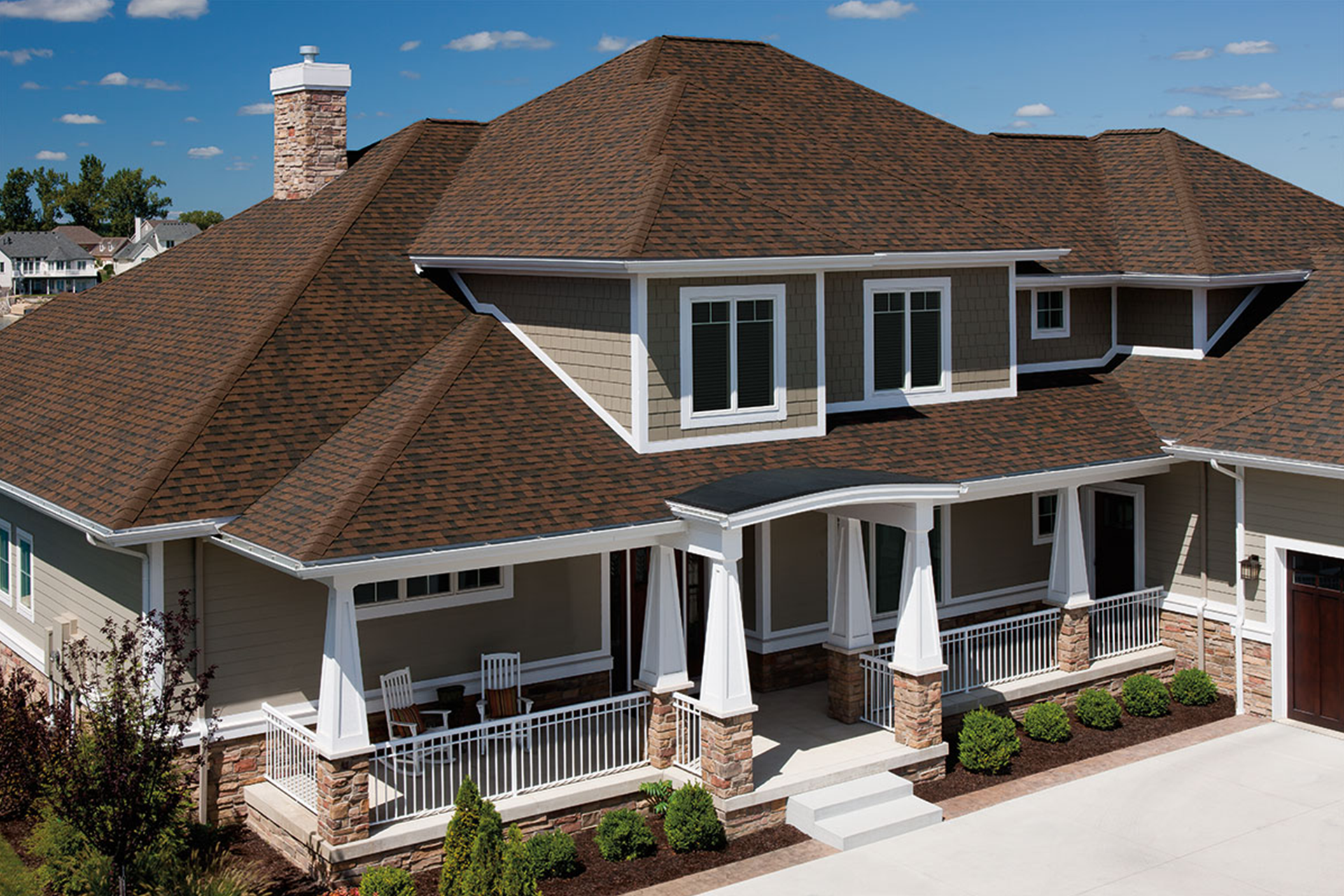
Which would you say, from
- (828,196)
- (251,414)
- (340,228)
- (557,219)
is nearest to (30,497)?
(251,414)

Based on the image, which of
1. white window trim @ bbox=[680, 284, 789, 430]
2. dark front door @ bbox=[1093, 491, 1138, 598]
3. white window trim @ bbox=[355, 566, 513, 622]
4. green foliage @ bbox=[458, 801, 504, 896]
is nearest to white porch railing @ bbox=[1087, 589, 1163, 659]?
dark front door @ bbox=[1093, 491, 1138, 598]

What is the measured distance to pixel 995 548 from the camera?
Answer: 20.5 meters

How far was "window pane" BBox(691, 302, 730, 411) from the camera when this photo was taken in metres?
16.4

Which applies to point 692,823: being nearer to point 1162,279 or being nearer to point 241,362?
point 241,362

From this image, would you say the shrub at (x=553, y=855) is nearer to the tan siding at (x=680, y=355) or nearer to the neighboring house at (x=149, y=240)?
the tan siding at (x=680, y=355)

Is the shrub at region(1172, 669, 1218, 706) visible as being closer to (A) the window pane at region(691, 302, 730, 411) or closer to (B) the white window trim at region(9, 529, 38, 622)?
(A) the window pane at region(691, 302, 730, 411)

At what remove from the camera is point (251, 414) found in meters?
15.7

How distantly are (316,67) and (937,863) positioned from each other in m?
14.9

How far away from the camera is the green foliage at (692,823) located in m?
14.1

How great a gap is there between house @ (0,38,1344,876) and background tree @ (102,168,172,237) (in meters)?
150

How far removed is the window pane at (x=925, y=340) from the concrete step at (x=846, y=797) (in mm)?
6044

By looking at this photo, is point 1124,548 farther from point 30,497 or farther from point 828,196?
point 30,497

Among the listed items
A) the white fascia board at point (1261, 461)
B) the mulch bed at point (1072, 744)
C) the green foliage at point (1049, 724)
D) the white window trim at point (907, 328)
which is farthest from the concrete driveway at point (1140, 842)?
the white window trim at point (907, 328)

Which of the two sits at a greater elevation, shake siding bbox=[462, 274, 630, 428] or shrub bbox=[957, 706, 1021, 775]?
shake siding bbox=[462, 274, 630, 428]
